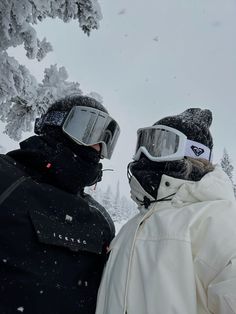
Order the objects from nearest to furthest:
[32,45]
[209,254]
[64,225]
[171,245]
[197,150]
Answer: [209,254], [171,245], [64,225], [197,150], [32,45]

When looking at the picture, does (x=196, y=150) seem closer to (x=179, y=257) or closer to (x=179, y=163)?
(x=179, y=163)

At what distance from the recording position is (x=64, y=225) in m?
2.18

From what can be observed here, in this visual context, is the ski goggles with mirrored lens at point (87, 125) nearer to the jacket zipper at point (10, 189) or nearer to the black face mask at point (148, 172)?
the black face mask at point (148, 172)

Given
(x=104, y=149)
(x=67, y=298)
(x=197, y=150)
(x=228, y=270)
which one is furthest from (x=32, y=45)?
(x=228, y=270)

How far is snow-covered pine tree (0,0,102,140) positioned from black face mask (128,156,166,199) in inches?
129

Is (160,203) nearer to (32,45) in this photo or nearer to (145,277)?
(145,277)

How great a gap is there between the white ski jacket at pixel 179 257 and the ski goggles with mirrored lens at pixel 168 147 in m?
0.27

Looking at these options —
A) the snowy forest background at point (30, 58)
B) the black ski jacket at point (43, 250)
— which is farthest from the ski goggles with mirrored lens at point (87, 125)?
the snowy forest background at point (30, 58)

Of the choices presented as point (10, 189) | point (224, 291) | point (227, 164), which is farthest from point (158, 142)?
point (227, 164)

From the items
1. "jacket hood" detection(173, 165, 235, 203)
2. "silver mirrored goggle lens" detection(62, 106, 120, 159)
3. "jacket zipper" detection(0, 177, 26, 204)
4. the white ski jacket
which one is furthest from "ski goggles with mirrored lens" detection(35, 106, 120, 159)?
"jacket hood" detection(173, 165, 235, 203)

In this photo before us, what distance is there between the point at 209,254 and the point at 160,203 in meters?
0.59

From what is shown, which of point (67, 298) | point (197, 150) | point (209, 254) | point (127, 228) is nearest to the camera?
point (209, 254)

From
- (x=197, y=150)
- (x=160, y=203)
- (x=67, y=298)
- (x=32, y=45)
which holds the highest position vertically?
(x=32, y=45)

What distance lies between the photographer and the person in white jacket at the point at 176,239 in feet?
5.50
